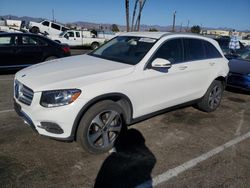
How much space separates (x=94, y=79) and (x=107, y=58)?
112 centimetres

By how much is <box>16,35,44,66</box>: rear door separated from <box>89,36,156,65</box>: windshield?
486 centimetres

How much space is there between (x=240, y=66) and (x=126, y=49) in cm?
501

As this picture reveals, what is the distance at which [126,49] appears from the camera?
462cm

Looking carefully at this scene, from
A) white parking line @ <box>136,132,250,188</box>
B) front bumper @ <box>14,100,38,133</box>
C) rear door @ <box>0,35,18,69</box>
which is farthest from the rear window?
white parking line @ <box>136,132,250,188</box>

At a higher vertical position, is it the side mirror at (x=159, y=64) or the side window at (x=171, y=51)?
the side window at (x=171, y=51)

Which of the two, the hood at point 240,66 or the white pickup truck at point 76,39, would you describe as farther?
the white pickup truck at point 76,39

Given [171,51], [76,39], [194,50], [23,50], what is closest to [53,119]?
[171,51]

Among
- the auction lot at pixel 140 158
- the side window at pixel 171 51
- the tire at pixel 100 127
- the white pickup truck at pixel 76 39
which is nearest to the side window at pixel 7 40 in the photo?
the auction lot at pixel 140 158

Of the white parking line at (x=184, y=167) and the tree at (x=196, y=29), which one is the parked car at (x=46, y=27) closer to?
the white parking line at (x=184, y=167)

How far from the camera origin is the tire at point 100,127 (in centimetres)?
343

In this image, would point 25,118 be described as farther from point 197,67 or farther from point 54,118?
point 197,67

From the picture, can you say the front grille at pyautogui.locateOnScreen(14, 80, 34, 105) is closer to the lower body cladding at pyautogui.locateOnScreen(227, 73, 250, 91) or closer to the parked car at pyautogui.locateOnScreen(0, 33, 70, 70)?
the parked car at pyautogui.locateOnScreen(0, 33, 70, 70)

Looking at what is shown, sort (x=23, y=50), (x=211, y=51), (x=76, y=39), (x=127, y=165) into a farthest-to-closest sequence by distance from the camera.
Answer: (x=76, y=39) → (x=23, y=50) → (x=211, y=51) → (x=127, y=165)

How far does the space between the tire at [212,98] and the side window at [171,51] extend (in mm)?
1336
